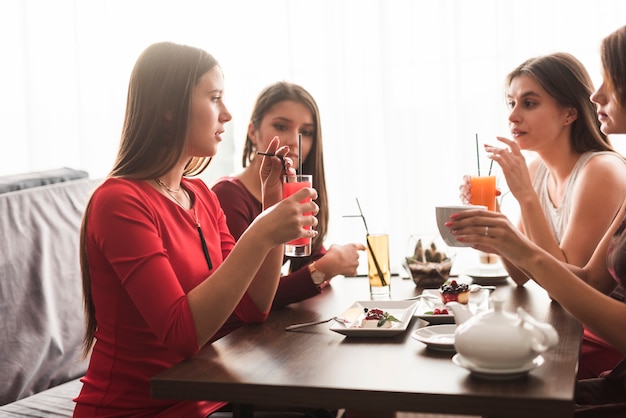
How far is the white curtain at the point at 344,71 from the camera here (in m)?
3.13

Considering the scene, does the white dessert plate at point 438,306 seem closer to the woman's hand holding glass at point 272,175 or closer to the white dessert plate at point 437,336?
the white dessert plate at point 437,336

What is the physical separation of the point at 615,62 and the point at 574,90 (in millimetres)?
634

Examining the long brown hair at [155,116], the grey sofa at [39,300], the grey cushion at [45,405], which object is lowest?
the grey cushion at [45,405]

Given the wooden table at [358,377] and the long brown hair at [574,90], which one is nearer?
the wooden table at [358,377]

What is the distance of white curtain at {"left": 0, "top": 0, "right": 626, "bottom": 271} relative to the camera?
313 cm

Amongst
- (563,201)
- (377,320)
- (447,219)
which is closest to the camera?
(377,320)

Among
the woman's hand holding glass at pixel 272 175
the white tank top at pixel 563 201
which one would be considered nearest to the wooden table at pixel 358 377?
the woman's hand holding glass at pixel 272 175

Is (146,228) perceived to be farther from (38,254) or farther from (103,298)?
(38,254)

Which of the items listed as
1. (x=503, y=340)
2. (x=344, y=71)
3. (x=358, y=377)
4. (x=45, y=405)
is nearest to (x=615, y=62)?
(x=503, y=340)

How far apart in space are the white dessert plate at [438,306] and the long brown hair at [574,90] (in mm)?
762

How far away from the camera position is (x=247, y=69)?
3.51 meters

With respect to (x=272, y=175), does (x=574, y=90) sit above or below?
above

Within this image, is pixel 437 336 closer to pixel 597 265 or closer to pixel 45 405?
pixel 597 265

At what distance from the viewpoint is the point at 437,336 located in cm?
154
